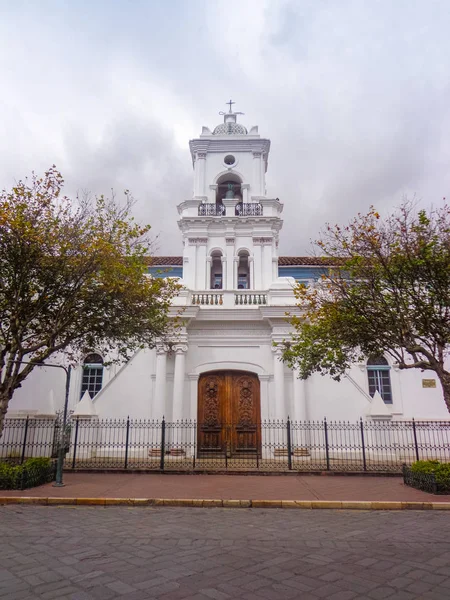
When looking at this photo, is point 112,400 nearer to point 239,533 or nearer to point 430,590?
point 239,533

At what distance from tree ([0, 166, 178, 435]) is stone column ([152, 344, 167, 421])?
505 centimetres

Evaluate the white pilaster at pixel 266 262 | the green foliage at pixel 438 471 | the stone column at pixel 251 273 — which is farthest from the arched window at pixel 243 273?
the green foliage at pixel 438 471

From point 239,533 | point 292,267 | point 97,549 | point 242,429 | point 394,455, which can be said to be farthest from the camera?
point 292,267

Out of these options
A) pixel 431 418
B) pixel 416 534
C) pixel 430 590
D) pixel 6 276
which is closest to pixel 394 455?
pixel 431 418

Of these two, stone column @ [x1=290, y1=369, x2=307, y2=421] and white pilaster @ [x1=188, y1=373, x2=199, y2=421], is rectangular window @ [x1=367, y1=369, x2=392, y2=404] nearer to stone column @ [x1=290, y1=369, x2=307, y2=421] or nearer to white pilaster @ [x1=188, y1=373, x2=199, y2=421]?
stone column @ [x1=290, y1=369, x2=307, y2=421]

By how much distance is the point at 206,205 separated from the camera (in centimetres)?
2117

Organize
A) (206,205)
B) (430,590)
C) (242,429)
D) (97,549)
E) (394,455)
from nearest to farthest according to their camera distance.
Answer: (430,590), (97,549), (394,455), (242,429), (206,205)

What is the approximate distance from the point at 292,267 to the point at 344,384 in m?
7.89

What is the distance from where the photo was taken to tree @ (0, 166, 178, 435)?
1107cm

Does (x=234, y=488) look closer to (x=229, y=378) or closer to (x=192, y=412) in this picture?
(x=192, y=412)

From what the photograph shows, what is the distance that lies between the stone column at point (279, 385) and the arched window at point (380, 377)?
13.9ft

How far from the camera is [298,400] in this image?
674 inches

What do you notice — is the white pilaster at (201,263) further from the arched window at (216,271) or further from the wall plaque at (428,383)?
the wall plaque at (428,383)

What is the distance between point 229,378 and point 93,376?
651 cm
